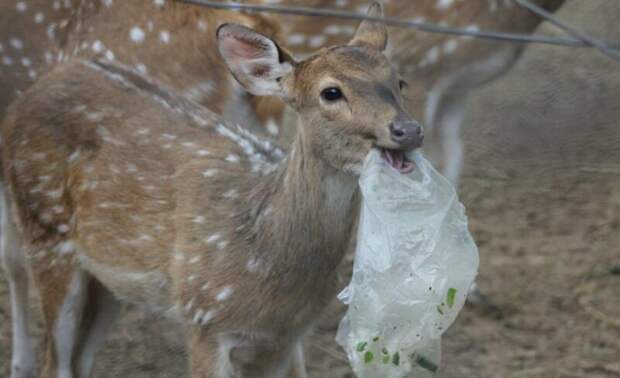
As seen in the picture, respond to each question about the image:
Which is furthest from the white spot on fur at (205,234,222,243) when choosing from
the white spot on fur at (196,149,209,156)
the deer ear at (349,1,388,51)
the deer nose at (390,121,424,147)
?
the deer nose at (390,121,424,147)

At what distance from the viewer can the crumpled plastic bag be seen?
12.2ft

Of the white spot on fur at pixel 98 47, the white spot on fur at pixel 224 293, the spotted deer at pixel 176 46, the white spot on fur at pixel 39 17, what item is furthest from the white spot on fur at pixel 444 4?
the white spot on fur at pixel 224 293

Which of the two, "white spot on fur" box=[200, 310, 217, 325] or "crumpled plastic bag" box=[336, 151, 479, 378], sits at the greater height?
"crumpled plastic bag" box=[336, 151, 479, 378]

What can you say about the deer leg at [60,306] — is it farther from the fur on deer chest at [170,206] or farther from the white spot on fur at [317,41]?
the white spot on fur at [317,41]

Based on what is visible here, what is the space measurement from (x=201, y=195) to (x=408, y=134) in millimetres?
951

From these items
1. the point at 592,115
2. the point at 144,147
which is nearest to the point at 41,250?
the point at 144,147

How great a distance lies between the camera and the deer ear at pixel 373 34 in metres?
4.07

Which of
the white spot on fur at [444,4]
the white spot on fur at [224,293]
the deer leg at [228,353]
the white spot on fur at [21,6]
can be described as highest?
the white spot on fur at [444,4]

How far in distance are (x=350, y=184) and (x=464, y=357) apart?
5.31 feet

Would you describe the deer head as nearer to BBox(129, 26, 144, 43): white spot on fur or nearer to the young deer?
the young deer

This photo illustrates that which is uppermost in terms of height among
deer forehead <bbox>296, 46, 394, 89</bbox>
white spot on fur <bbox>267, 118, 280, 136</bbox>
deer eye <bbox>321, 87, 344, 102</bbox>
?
white spot on fur <bbox>267, 118, 280, 136</bbox>

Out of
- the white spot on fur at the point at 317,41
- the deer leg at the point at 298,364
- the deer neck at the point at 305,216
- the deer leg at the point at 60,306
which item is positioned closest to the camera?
the deer neck at the point at 305,216

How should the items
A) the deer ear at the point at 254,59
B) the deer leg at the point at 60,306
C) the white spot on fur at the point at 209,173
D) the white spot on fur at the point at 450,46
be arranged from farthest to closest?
1. the white spot on fur at the point at 450,46
2. the deer leg at the point at 60,306
3. the white spot on fur at the point at 209,173
4. the deer ear at the point at 254,59

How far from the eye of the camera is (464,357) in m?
5.21
